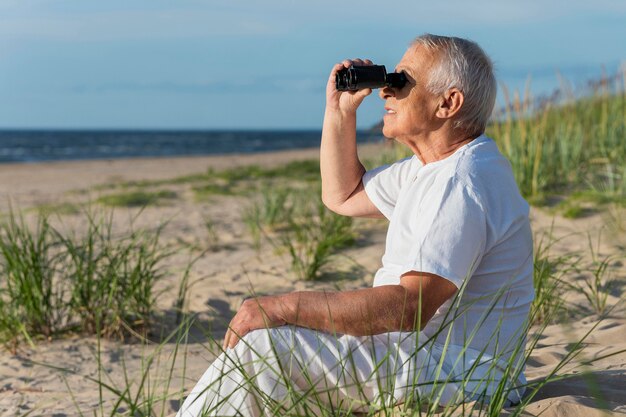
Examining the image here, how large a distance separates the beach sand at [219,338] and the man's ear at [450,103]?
660 mm

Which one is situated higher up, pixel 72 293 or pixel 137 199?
pixel 72 293

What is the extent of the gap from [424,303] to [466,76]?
64cm

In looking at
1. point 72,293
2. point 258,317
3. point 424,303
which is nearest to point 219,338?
point 72,293

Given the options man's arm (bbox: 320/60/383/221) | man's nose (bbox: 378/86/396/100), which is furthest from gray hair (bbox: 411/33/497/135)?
man's arm (bbox: 320/60/383/221)

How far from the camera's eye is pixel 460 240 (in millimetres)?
2086

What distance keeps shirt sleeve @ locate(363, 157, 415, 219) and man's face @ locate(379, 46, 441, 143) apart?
21cm

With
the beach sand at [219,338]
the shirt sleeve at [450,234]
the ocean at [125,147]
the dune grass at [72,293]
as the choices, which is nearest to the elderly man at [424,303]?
the shirt sleeve at [450,234]

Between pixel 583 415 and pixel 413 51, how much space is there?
43.6 inches

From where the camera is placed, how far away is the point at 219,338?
420 cm

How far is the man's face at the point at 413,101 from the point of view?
93.0 inches

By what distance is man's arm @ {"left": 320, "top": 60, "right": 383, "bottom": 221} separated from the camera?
2.79m

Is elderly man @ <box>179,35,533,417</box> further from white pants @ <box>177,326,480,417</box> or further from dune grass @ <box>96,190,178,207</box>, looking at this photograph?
dune grass @ <box>96,190,178,207</box>

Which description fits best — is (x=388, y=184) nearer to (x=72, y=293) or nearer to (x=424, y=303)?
(x=424, y=303)

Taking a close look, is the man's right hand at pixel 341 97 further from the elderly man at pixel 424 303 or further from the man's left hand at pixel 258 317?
the man's left hand at pixel 258 317
